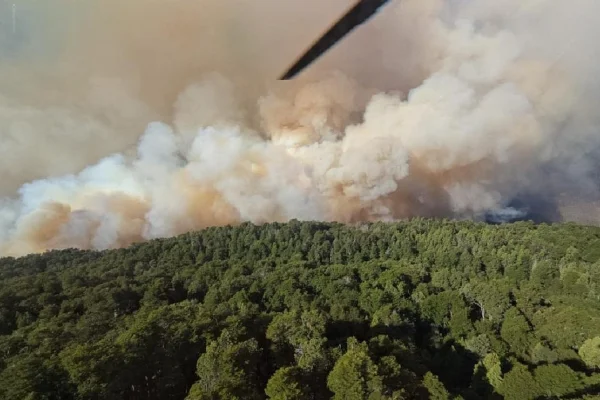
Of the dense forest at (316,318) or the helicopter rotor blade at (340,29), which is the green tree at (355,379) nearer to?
the dense forest at (316,318)

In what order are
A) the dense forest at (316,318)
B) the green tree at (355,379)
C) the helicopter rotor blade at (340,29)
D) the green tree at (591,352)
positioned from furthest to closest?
the green tree at (591,352)
the dense forest at (316,318)
the green tree at (355,379)
the helicopter rotor blade at (340,29)

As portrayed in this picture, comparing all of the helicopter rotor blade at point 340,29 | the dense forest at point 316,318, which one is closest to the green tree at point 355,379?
the dense forest at point 316,318

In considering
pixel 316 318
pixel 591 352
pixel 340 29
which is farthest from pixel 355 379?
pixel 340 29

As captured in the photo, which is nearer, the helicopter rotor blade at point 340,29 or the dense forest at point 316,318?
the helicopter rotor blade at point 340,29

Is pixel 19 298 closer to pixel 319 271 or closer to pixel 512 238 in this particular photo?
pixel 319 271

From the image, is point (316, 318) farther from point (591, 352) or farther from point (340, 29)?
point (340, 29)
